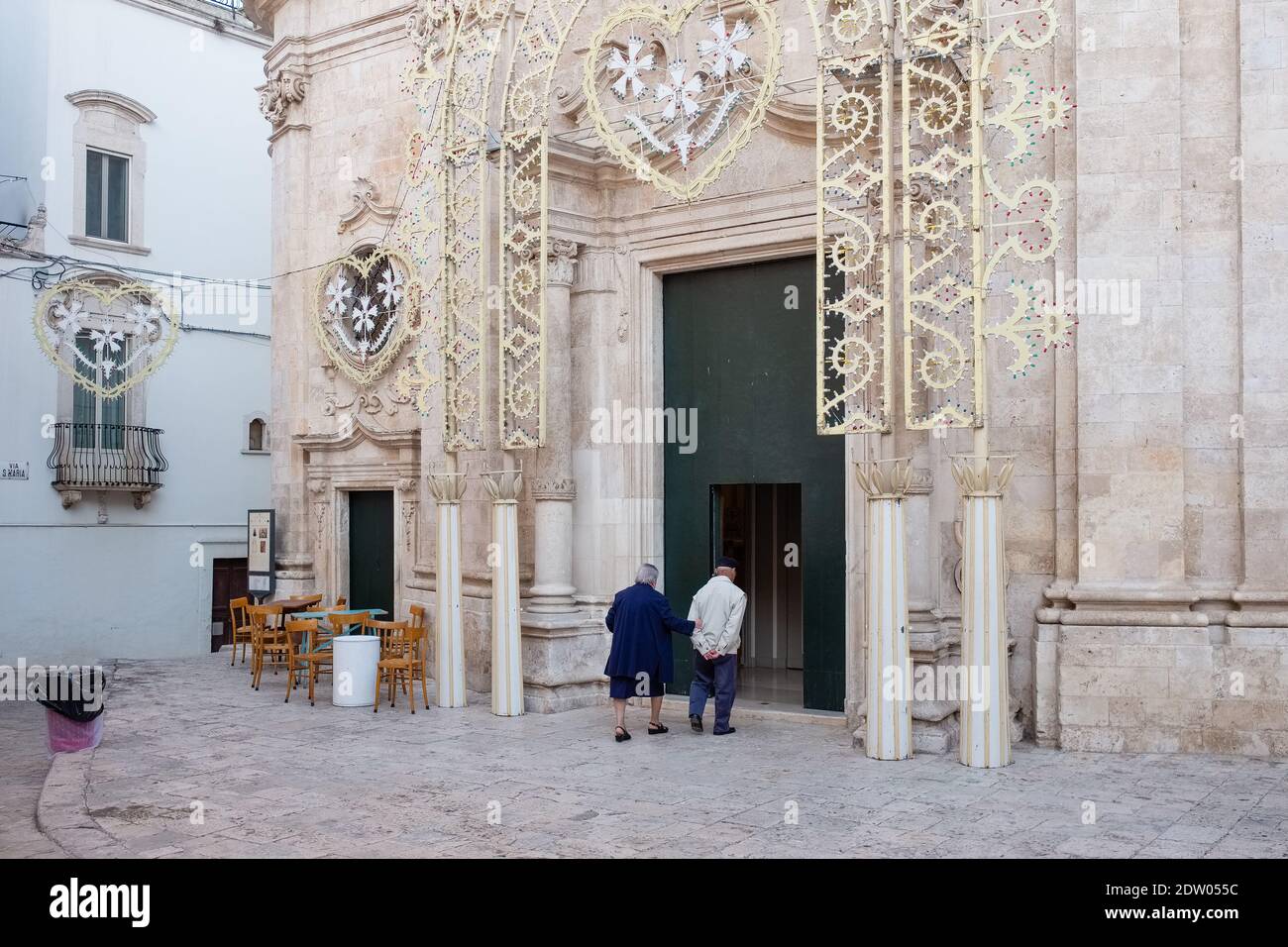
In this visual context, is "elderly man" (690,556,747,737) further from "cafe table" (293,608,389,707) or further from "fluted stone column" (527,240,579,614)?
"cafe table" (293,608,389,707)

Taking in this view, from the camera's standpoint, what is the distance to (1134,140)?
928cm

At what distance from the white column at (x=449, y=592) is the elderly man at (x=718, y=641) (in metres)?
2.53

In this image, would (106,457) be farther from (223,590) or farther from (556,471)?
(556,471)

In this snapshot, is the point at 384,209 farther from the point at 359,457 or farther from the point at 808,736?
the point at 808,736

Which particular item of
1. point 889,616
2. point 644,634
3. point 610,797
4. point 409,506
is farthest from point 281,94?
point 610,797

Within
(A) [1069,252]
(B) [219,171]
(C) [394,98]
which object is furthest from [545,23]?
(B) [219,171]

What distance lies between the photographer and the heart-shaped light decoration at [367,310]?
1483 cm

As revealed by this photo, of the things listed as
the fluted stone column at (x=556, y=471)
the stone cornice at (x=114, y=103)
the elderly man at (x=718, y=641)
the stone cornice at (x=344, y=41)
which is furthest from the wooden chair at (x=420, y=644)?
the stone cornice at (x=114, y=103)

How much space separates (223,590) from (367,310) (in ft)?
30.7

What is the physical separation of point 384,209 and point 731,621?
7792 mm

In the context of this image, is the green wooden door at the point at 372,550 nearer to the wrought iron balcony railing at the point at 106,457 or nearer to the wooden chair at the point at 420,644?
the wooden chair at the point at 420,644

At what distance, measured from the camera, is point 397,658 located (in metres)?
12.0

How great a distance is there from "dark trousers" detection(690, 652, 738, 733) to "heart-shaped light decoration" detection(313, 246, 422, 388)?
6.23 metres

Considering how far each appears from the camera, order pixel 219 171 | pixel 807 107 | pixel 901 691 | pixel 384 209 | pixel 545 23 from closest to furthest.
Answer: pixel 901 691, pixel 807 107, pixel 545 23, pixel 384 209, pixel 219 171
